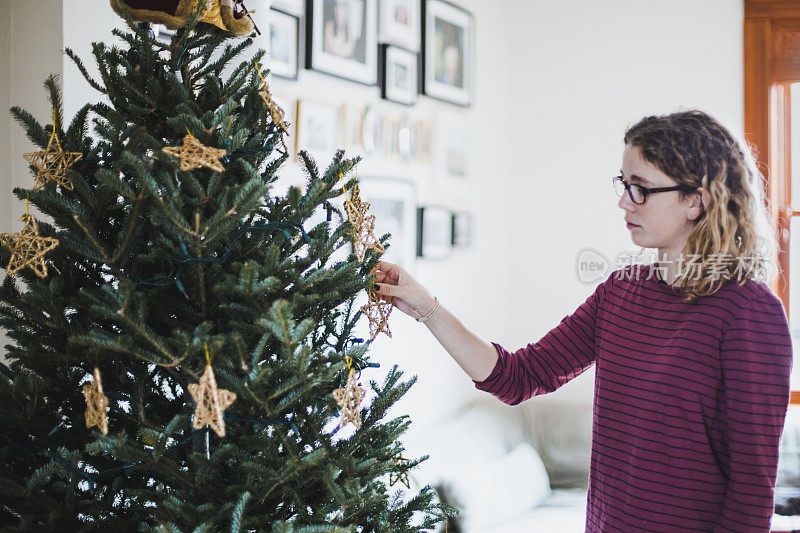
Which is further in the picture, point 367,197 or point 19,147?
point 367,197

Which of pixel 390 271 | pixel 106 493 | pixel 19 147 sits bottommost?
pixel 106 493

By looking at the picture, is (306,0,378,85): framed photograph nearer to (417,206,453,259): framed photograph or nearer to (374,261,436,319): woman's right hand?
(417,206,453,259): framed photograph

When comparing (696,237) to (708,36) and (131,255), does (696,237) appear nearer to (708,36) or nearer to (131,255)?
(131,255)

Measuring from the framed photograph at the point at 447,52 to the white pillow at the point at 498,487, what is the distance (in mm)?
1633

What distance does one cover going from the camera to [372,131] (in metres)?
2.76

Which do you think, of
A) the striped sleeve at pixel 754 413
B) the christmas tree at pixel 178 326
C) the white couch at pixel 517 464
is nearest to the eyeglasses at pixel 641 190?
the striped sleeve at pixel 754 413

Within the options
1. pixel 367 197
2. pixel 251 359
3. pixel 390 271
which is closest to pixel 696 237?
pixel 390 271

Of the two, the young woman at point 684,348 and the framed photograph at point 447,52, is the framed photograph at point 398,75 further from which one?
the young woman at point 684,348

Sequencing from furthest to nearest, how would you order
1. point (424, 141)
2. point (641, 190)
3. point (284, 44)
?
point (424, 141)
point (284, 44)
point (641, 190)

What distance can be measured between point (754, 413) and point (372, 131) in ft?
6.08

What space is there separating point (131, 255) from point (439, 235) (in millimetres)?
A: 2307

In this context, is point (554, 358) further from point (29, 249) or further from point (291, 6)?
point (291, 6)

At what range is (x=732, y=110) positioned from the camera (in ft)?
11.8

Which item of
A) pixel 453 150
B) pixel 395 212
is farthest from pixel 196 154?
pixel 453 150
